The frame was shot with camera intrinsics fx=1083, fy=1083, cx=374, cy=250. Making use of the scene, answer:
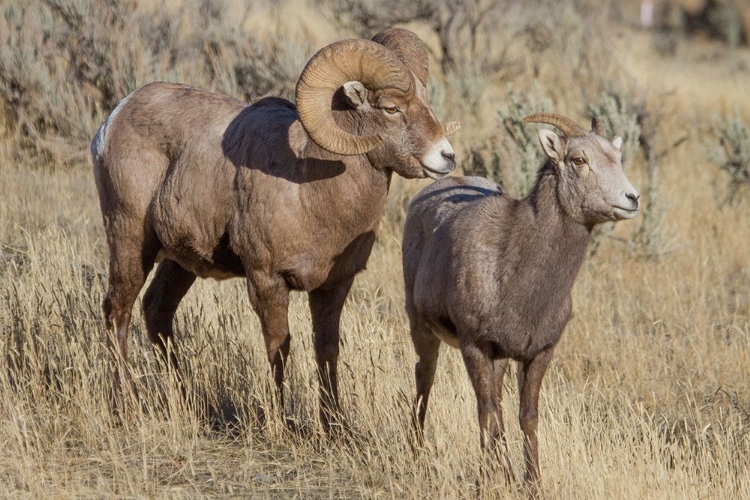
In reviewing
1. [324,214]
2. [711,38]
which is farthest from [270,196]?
[711,38]

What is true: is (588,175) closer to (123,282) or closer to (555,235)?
(555,235)

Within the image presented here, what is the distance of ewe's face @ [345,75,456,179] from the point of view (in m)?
5.48

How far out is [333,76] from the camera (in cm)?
559

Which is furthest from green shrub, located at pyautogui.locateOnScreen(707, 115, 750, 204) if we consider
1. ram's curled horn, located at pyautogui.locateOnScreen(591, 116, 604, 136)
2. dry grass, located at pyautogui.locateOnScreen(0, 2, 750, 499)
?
ram's curled horn, located at pyautogui.locateOnScreen(591, 116, 604, 136)

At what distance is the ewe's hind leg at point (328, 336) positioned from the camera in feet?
19.7

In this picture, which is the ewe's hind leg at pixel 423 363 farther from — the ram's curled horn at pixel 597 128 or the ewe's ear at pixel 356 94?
the ram's curled horn at pixel 597 128

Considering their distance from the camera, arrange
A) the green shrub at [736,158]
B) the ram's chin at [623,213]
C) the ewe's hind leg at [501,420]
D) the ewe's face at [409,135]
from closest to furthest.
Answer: the ram's chin at [623,213] → the ewe's hind leg at [501,420] → the ewe's face at [409,135] → the green shrub at [736,158]

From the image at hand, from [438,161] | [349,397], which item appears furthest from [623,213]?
[349,397]

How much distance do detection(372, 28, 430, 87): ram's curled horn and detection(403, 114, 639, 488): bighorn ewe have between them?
3.17ft

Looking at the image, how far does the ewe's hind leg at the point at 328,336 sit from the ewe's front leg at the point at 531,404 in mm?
1177

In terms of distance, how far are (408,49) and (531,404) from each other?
2.10 meters

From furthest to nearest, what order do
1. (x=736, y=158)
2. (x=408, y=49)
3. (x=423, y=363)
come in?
1. (x=736, y=158)
2. (x=408, y=49)
3. (x=423, y=363)

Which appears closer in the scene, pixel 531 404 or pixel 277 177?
pixel 531 404

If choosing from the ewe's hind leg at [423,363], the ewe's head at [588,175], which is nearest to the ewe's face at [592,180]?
the ewe's head at [588,175]
